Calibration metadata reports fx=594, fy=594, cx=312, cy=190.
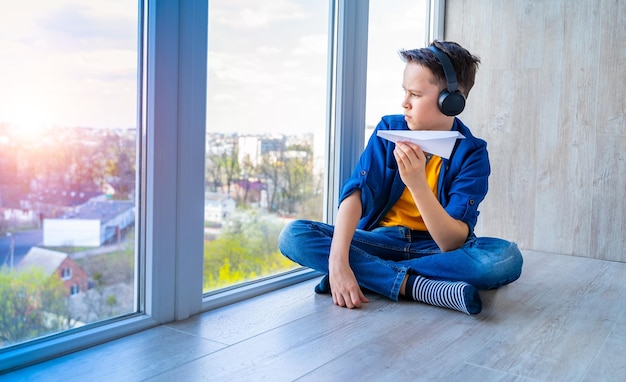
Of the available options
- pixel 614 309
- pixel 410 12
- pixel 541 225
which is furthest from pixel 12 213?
pixel 541 225

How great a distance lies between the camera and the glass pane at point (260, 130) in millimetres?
1315

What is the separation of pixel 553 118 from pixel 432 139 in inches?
41.3

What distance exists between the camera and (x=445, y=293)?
1.29 m

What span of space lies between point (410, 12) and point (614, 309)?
1.25 meters

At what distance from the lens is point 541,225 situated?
214 cm

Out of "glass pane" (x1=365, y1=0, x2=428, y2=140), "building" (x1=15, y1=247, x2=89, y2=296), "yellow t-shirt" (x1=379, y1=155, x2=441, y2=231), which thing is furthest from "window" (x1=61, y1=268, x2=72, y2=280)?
"glass pane" (x1=365, y1=0, x2=428, y2=140)

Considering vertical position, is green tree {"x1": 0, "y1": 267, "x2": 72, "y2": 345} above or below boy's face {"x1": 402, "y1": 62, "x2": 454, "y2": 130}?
below

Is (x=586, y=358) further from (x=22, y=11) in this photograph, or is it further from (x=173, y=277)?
(x=22, y=11)

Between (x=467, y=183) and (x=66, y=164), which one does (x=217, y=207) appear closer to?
(x=66, y=164)

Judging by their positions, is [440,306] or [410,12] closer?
[440,306]

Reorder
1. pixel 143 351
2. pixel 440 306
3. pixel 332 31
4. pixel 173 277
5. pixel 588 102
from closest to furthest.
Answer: pixel 143 351 → pixel 173 277 → pixel 440 306 → pixel 332 31 → pixel 588 102

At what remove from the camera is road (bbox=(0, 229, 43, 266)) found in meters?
0.91

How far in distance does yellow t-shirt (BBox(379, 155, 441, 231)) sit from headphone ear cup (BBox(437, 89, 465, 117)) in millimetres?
184

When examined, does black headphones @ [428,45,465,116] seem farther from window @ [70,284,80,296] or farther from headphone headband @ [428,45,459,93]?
window @ [70,284,80,296]
